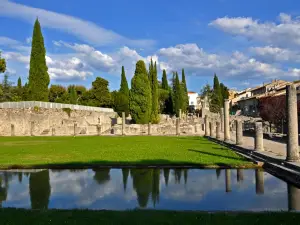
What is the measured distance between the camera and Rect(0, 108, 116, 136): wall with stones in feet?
120

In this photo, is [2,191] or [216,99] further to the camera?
[216,99]

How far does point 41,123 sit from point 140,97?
42.0ft

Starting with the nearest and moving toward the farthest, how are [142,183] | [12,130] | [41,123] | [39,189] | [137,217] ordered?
[137,217]
[39,189]
[142,183]
[12,130]
[41,123]

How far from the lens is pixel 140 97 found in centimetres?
4444

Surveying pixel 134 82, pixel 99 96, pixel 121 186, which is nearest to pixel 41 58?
pixel 134 82

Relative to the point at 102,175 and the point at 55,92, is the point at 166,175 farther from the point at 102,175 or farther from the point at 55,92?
the point at 55,92

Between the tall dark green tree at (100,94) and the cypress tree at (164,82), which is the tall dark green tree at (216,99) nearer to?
the cypress tree at (164,82)

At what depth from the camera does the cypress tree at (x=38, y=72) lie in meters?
39.4

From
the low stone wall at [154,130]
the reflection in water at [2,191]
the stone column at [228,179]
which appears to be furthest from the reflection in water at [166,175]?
the low stone wall at [154,130]

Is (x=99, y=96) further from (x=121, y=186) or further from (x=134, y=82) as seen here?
(x=121, y=186)

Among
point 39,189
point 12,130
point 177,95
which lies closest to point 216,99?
point 177,95

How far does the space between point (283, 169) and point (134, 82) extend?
3591cm

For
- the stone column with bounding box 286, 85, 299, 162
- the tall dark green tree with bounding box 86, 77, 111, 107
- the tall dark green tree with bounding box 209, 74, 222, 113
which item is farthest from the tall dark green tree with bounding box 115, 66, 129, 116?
the stone column with bounding box 286, 85, 299, 162

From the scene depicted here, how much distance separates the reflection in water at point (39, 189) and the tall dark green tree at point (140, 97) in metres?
33.3
